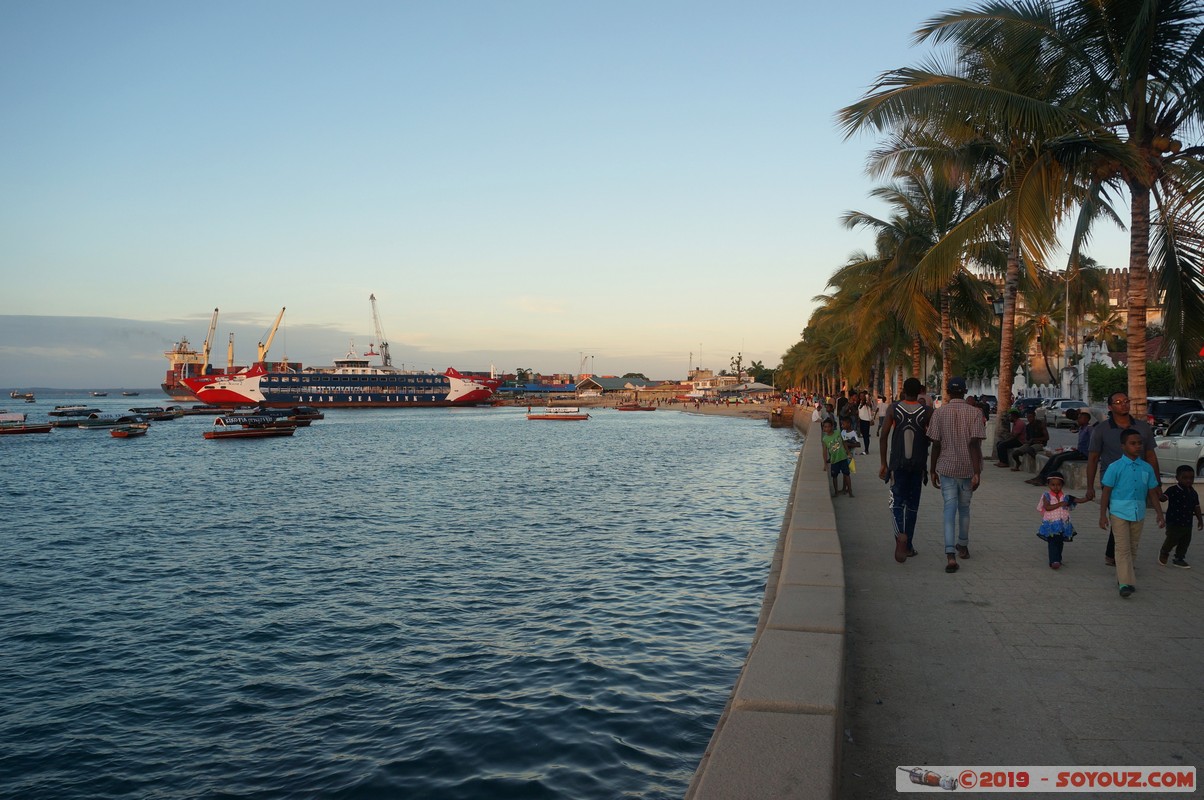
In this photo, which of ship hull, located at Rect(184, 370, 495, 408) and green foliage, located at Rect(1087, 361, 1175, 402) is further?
ship hull, located at Rect(184, 370, 495, 408)

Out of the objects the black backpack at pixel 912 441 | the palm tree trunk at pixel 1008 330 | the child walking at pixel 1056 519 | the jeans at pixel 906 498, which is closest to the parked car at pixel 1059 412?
the palm tree trunk at pixel 1008 330

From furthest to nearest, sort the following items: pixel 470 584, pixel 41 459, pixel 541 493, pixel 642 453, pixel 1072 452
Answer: pixel 41 459 → pixel 642 453 → pixel 541 493 → pixel 1072 452 → pixel 470 584

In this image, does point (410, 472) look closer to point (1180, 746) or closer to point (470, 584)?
point (470, 584)

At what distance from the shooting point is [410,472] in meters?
37.0

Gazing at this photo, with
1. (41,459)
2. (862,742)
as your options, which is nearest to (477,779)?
(862,742)

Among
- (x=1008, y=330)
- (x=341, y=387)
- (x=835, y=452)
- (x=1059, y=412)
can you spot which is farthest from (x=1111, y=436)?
(x=341, y=387)

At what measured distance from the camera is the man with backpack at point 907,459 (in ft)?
28.6

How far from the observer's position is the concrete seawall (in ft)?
11.5

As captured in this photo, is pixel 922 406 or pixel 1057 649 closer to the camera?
pixel 1057 649

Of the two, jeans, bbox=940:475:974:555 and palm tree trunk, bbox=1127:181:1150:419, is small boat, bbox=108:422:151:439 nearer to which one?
palm tree trunk, bbox=1127:181:1150:419

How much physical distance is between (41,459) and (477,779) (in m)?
53.0

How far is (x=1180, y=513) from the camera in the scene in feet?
26.6

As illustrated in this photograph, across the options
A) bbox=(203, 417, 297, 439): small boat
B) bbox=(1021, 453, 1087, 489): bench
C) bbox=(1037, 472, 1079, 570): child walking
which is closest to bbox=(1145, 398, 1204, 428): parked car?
bbox=(1021, 453, 1087, 489): bench

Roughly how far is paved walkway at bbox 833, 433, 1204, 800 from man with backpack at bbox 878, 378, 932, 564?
386 millimetres
